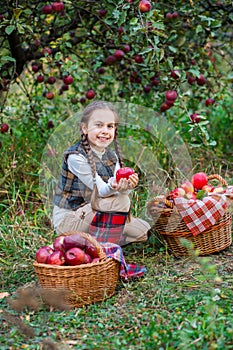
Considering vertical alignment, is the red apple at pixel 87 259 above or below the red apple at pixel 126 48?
below

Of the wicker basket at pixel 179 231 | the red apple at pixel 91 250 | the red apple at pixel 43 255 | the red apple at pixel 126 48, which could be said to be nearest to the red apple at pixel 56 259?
the red apple at pixel 43 255

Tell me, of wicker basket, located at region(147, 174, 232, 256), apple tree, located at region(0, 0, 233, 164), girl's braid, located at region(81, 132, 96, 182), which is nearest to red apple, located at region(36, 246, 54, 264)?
girl's braid, located at region(81, 132, 96, 182)

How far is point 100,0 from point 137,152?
4.02 ft

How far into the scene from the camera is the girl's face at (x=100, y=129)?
3.41 m

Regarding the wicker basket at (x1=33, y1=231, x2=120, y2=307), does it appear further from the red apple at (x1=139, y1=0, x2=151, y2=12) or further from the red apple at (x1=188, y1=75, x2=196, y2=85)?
the red apple at (x1=188, y1=75, x2=196, y2=85)

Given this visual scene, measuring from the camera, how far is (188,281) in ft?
10.0

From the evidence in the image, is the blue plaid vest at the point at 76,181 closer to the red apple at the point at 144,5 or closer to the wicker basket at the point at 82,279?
the wicker basket at the point at 82,279

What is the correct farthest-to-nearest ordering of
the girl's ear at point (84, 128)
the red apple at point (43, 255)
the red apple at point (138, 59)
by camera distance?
the red apple at point (138, 59) → the girl's ear at point (84, 128) → the red apple at point (43, 255)

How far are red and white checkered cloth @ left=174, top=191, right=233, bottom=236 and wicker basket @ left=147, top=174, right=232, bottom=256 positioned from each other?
4 centimetres

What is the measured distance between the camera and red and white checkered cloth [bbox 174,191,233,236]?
334 centimetres

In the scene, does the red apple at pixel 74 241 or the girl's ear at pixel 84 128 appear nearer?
the red apple at pixel 74 241

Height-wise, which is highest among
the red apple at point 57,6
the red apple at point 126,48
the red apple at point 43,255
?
the red apple at point 57,6

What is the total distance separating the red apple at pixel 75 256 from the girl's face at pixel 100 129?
805mm

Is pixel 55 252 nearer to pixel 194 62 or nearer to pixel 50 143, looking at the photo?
pixel 50 143
